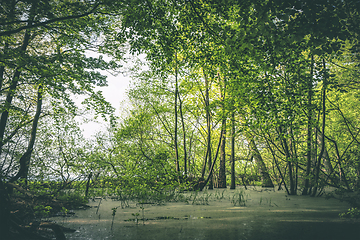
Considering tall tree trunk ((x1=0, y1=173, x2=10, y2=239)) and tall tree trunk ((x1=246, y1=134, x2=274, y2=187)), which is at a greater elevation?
tall tree trunk ((x1=246, y1=134, x2=274, y2=187))

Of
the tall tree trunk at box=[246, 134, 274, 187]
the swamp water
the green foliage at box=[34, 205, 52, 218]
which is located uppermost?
the tall tree trunk at box=[246, 134, 274, 187]

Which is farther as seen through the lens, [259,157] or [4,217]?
[259,157]

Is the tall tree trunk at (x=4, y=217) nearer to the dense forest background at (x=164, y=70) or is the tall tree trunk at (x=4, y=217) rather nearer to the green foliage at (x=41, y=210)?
the dense forest background at (x=164, y=70)

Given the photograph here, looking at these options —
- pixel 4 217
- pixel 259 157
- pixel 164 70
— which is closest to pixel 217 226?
pixel 4 217

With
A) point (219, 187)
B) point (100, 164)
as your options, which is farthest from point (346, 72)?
point (100, 164)

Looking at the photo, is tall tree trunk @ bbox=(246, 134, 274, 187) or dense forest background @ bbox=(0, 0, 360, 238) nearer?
dense forest background @ bbox=(0, 0, 360, 238)

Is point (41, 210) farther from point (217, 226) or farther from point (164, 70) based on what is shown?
point (164, 70)

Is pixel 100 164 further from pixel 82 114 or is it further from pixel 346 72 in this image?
pixel 346 72

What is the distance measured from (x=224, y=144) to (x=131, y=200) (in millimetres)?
6890

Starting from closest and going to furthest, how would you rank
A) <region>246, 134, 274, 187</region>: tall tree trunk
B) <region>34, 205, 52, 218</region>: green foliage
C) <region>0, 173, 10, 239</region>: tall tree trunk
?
<region>0, 173, 10, 239</region>: tall tree trunk
<region>34, 205, 52, 218</region>: green foliage
<region>246, 134, 274, 187</region>: tall tree trunk

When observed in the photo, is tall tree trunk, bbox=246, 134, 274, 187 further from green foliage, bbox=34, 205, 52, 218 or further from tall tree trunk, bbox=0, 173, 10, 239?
tall tree trunk, bbox=0, 173, 10, 239

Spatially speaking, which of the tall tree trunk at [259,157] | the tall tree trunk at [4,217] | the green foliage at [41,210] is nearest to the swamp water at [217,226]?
the green foliage at [41,210]

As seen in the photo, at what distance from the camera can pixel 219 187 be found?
1168cm

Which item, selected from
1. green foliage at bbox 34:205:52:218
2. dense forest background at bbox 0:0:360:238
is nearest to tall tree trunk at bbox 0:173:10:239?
dense forest background at bbox 0:0:360:238
